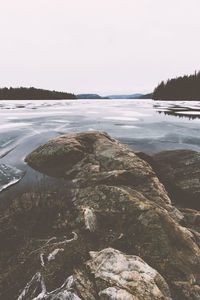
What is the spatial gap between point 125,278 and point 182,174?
4.72 m

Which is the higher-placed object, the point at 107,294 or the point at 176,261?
the point at 107,294

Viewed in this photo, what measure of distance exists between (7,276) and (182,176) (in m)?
5.57

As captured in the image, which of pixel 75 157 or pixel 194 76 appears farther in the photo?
pixel 194 76

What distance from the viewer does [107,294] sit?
73.5 inches

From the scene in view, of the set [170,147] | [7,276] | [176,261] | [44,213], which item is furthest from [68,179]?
[170,147]

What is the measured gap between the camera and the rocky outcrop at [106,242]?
2029mm

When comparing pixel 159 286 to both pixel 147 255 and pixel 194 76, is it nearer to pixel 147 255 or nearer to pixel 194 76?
pixel 147 255

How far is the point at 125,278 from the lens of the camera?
2.02 meters

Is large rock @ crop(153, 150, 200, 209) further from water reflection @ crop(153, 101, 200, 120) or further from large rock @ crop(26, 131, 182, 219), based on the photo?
water reflection @ crop(153, 101, 200, 120)

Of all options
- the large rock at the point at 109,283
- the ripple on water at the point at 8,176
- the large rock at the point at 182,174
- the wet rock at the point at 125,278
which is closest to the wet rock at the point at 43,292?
the large rock at the point at 109,283

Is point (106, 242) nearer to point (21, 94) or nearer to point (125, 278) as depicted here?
point (125, 278)

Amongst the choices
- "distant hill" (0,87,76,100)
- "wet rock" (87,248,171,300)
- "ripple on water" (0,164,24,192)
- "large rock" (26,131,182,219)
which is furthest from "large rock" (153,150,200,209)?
"distant hill" (0,87,76,100)

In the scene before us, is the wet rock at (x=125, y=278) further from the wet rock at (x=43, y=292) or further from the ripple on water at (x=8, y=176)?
the ripple on water at (x=8, y=176)

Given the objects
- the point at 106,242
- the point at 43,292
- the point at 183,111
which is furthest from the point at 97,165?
the point at 183,111
